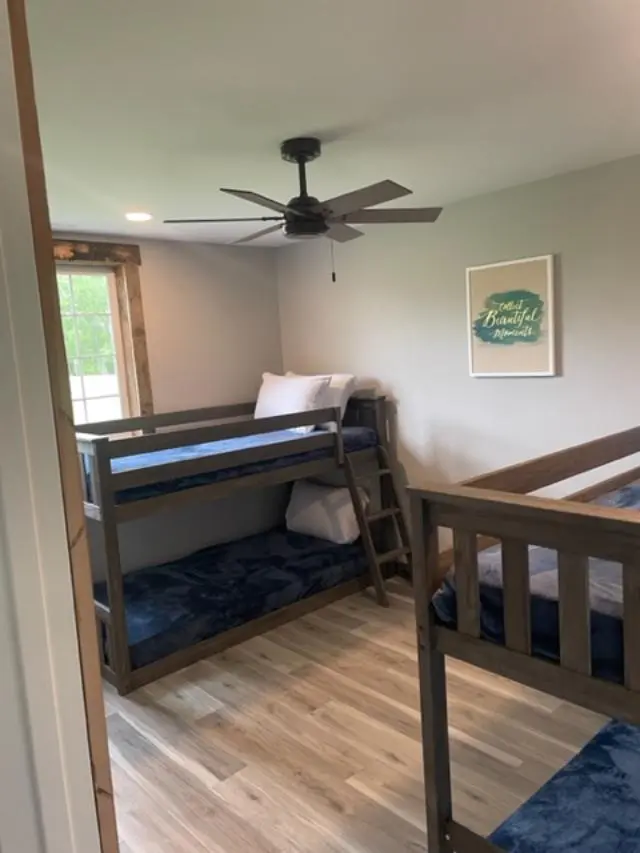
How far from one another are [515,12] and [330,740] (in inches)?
96.0

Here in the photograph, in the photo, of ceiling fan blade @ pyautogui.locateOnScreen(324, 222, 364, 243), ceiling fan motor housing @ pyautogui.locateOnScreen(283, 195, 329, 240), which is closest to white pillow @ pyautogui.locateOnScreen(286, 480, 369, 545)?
ceiling fan blade @ pyautogui.locateOnScreen(324, 222, 364, 243)

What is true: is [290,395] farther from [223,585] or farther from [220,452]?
[223,585]

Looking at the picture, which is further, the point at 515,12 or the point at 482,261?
the point at 482,261

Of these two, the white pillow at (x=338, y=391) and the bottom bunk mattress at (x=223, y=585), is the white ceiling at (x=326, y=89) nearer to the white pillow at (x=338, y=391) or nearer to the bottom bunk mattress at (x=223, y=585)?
the white pillow at (x=338, y=391)

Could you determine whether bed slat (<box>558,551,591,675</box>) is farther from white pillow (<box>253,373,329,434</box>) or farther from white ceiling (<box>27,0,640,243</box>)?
white pillow (<box>253,373,329,434</box>)

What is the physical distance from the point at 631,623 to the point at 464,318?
8.31 feet

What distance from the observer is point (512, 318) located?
344 centimetres

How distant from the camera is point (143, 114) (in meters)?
2.00

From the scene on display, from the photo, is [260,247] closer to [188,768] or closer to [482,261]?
[482,261]

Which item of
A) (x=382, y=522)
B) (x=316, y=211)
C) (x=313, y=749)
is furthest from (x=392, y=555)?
(x=316, y=211)

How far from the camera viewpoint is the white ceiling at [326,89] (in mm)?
Result: 1502

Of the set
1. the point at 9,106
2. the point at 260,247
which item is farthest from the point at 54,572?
the point at 260,247

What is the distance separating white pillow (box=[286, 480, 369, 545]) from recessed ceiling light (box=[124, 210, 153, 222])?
1957 mm

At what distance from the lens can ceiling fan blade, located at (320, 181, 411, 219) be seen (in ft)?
6.98
